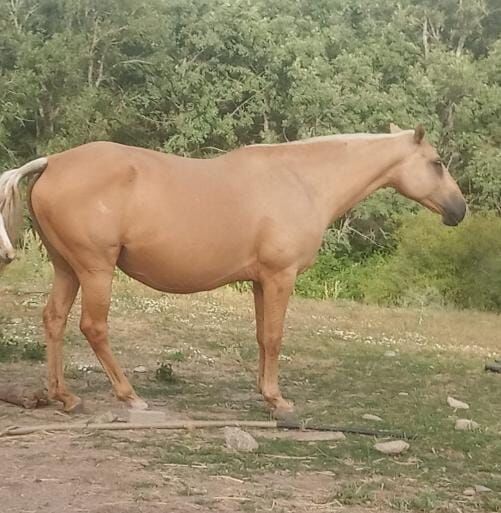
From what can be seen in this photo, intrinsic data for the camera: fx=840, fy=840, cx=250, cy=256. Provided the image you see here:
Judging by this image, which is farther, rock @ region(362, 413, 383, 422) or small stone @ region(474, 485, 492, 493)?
rock @ region(362, 413, 383, 422)

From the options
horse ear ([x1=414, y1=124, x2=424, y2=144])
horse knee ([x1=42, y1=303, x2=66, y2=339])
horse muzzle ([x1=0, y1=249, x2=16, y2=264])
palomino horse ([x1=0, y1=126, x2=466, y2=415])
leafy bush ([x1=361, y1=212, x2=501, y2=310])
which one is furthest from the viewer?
leafy bush ([x1=361, y1=212, x2=501, y2=310])

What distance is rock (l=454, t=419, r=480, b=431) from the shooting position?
5.39 metres

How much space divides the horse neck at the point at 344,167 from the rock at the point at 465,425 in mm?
1613

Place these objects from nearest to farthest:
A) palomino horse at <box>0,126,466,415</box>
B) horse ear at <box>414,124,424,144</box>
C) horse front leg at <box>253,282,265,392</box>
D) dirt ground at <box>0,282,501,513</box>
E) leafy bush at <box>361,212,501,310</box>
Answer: dirt ground at <box>0,282,501,513</box> → palomino horse at <box>0,126,466,415</box> → horse front leg at <box>253,282,265,392</box> → horse ear at <box>414,124,424,144</box> → leafy bush at <box>361,212,501,310</box>

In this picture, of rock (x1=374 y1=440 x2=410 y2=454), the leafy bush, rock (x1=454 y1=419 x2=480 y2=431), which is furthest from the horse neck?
the leafy bush

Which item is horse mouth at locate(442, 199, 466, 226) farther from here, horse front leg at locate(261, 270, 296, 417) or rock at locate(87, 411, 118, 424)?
rock at locate(87, 411, 118, 424)

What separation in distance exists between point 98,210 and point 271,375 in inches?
64.8

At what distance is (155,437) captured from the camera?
4668 millimetres

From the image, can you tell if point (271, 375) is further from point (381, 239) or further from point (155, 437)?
point (381, 239)

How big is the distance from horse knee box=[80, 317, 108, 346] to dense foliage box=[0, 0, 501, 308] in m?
18.1

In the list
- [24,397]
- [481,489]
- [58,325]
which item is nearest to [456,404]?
[481,489]

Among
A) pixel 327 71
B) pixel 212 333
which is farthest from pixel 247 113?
pixel 212 333

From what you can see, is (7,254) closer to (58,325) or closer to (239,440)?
(58,325)

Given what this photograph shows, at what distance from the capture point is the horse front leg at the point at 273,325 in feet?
18.2
